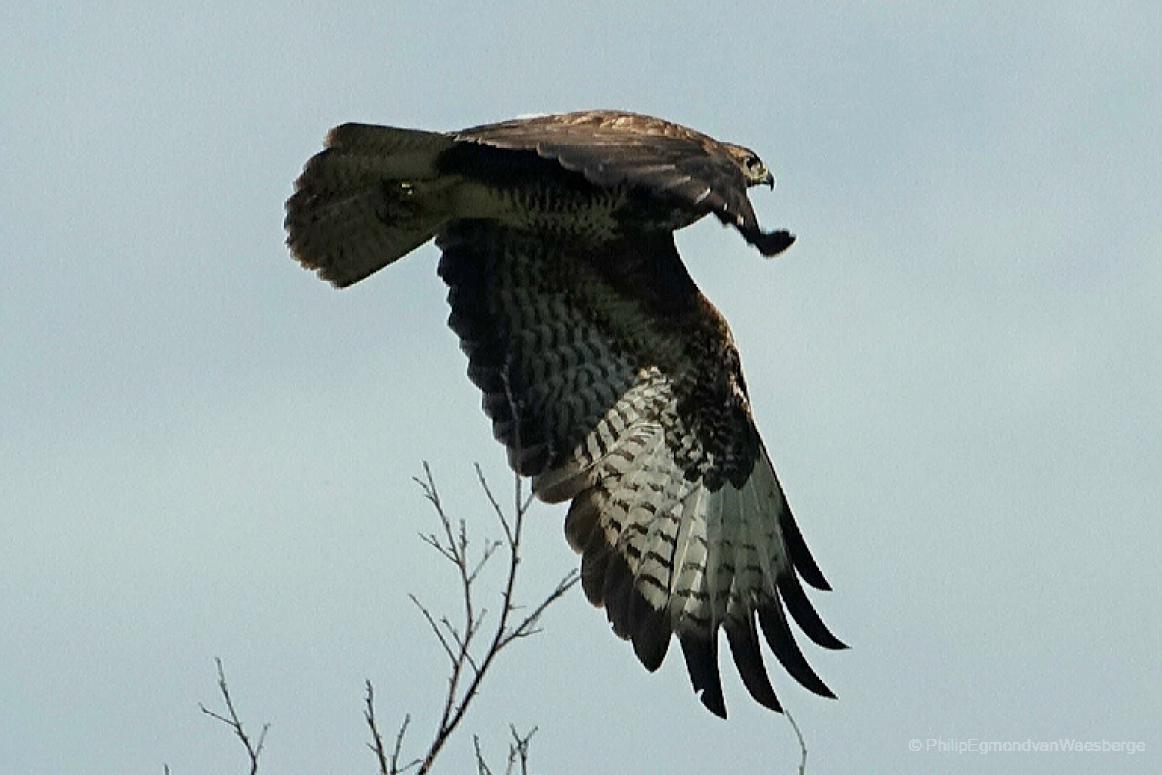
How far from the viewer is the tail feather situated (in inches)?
287

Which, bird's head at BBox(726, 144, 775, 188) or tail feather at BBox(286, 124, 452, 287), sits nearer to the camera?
tail feather at BBox(286, 124, 452, 287)

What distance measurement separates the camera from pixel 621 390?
8.38 metres

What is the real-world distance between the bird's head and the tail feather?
1268mm

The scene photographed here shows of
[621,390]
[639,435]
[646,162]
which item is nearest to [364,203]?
[621,390]

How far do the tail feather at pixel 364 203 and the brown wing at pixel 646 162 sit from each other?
51cm

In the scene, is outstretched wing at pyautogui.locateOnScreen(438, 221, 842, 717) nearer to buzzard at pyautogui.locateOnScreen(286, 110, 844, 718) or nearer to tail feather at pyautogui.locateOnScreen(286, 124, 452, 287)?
buzzard at pyautogui.locateOnScreen(286, 110, 844, 718)

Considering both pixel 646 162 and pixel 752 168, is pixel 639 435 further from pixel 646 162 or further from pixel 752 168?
pixel 646 162

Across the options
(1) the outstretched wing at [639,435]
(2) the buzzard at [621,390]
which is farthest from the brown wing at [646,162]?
(1) the outstretched wing at [639,435]

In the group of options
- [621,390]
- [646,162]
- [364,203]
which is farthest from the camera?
[621,390]

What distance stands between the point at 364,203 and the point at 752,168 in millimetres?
1717

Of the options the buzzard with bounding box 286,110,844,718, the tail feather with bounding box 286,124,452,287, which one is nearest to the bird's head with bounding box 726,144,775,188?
the buzzard with bounding box 286,110,844,718

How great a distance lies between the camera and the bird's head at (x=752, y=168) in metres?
8.47

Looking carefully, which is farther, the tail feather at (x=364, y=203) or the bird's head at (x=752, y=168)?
the bird's head at (x=752, y=168)

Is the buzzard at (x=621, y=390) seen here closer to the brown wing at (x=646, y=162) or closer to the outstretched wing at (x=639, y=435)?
the outstretched wing at (x=639, y=435)
